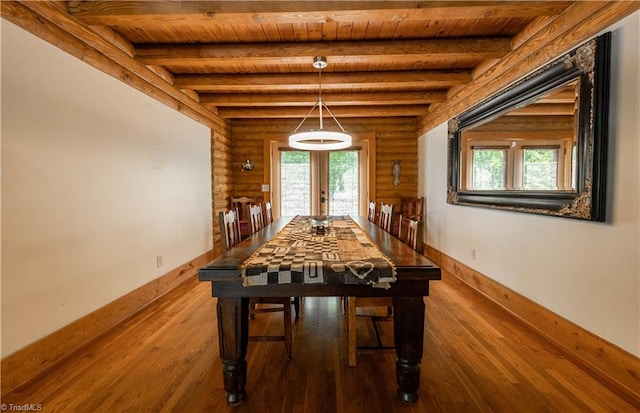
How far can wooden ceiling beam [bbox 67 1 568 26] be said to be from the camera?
2.07 meters

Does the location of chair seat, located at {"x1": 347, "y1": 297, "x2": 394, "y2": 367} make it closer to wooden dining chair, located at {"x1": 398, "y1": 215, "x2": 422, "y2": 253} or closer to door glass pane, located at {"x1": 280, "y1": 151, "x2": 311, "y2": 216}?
wooden dining chair, located at {"x1": 398, "y1": 215, "x2": 422, "y2": 253}

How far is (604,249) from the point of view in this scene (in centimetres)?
186

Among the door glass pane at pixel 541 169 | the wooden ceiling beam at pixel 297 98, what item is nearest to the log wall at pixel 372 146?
the wooden ceiling beam at pixel 297 98

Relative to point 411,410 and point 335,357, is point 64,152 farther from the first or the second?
point 411,410

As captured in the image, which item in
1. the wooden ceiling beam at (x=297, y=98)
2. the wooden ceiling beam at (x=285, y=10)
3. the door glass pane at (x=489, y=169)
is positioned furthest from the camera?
the wooden ceiling beam at (x=297, y=98)

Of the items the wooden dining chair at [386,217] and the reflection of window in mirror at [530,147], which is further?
the wooden dining chair at [386,217]

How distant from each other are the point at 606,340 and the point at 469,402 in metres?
0.97

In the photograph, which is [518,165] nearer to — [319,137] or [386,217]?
[386,217]

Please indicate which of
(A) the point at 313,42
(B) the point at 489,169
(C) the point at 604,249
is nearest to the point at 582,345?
(C) the point at 604,249

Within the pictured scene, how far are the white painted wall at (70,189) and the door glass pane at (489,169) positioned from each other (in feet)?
11.3

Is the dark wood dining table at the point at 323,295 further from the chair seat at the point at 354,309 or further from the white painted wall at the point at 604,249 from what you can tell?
the white painted wall at the point at 604,249

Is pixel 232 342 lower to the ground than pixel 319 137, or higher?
lower

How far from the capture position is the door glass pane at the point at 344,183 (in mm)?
5879

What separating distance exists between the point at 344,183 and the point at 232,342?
15.0ft
